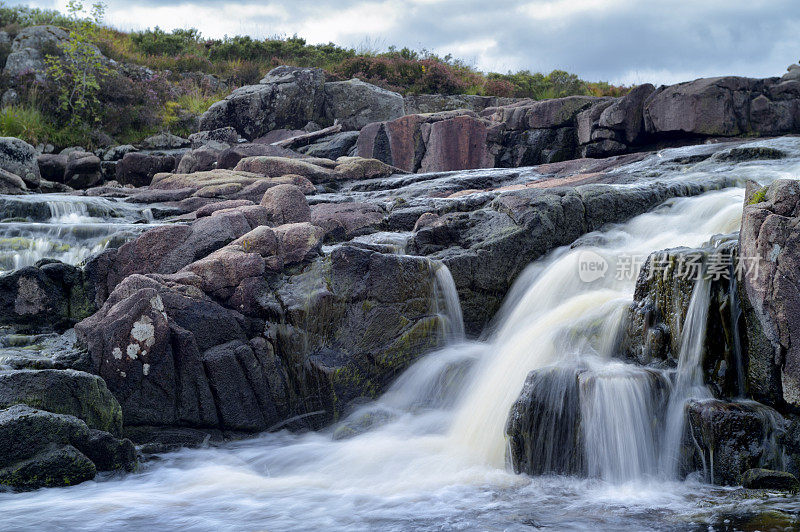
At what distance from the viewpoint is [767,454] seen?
4422 millimetres

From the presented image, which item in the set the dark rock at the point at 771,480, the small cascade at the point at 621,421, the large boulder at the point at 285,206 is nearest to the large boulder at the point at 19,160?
the large boulder at the point at 285,206

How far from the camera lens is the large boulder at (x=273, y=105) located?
2200cm

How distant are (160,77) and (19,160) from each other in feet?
38.5

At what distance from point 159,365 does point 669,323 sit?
174 inches

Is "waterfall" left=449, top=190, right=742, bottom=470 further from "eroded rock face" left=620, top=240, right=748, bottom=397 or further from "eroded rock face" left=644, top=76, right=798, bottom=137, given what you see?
"eroded rock face" left=644, top=76, right=798, bottom=137

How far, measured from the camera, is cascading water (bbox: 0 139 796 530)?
13.9 feet

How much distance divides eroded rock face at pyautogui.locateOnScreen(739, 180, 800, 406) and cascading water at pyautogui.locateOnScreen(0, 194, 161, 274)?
26.4 ft

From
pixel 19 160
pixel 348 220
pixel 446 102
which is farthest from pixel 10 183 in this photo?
pixel 446 102

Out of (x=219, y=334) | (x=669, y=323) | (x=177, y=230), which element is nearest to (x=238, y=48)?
(x=177, y=230)

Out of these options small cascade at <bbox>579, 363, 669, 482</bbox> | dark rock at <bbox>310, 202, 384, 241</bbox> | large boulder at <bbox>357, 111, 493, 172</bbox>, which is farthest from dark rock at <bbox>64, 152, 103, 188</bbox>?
small cascade at <bbox>579, 363, 669, 482</bbox>

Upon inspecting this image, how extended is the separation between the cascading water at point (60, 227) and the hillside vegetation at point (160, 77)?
9.63 meters

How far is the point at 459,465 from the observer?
5.31 metres

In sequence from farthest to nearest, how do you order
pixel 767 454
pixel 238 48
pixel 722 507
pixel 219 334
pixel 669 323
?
pixel 238 48 → pixel 219 334 → pixel 669 323 → pixel 767 454 → pixel 722 507

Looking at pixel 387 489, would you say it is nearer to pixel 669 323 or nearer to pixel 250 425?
pixel 250 425
